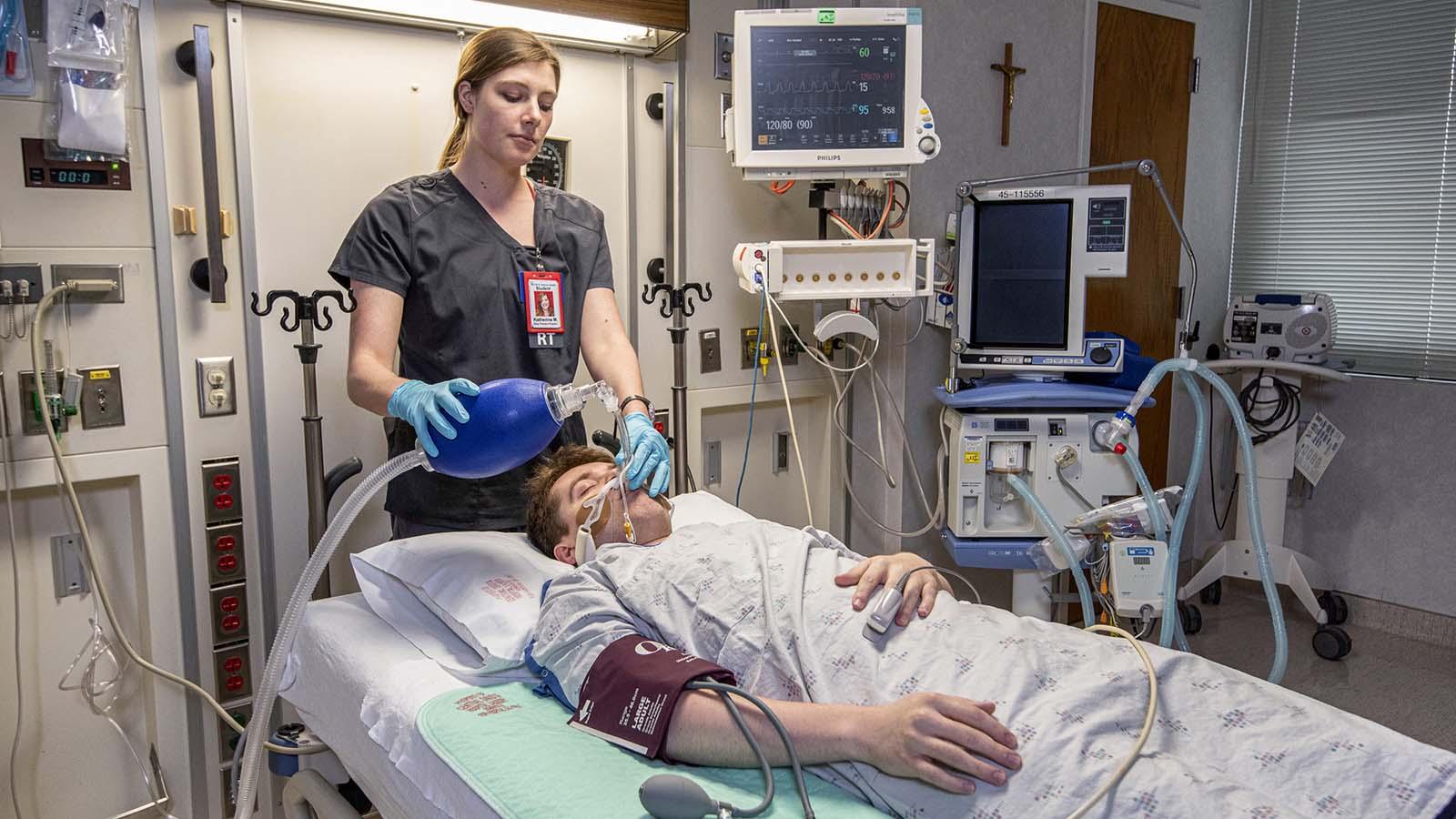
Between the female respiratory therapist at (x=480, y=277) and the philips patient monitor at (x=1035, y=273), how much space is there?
117 cm

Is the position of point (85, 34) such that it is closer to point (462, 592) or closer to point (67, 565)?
point (67, 565)

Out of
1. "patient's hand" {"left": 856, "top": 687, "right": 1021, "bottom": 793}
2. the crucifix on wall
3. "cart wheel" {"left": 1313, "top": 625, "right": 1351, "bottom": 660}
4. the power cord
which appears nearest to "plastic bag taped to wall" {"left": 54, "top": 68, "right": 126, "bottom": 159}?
"patient's hand" {"left": 856, "top": 687, "right": 1021, "bottom": 793}

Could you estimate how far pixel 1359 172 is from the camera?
373 cm

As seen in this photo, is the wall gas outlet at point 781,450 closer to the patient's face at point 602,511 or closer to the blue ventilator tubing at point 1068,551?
the blue ventilator tubing at point 1068,551

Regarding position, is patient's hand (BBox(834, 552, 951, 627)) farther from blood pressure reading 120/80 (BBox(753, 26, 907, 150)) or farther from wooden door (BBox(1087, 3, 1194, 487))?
wooden door (BBox(1087, 3, 1194, 487))

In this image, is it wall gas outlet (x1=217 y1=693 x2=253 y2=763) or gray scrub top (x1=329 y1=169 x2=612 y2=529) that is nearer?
gray scrub top (x1=329 y1=169 x2=612 y2=529)

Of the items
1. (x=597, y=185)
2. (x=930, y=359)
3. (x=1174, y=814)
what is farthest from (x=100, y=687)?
(x=930, y=359)

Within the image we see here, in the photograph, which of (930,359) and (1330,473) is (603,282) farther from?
(1330,473)

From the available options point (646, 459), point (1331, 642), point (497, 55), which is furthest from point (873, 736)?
point (1331, 642)

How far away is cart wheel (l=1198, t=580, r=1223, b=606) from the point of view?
3832 millimetres

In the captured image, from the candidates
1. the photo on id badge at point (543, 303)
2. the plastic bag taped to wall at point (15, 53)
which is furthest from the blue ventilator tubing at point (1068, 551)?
the plastic bag taped to wall at point (15, 53)

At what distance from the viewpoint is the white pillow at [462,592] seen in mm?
1541

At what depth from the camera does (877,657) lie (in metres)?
1.35

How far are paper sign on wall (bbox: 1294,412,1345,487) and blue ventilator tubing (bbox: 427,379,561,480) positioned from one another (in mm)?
3220
